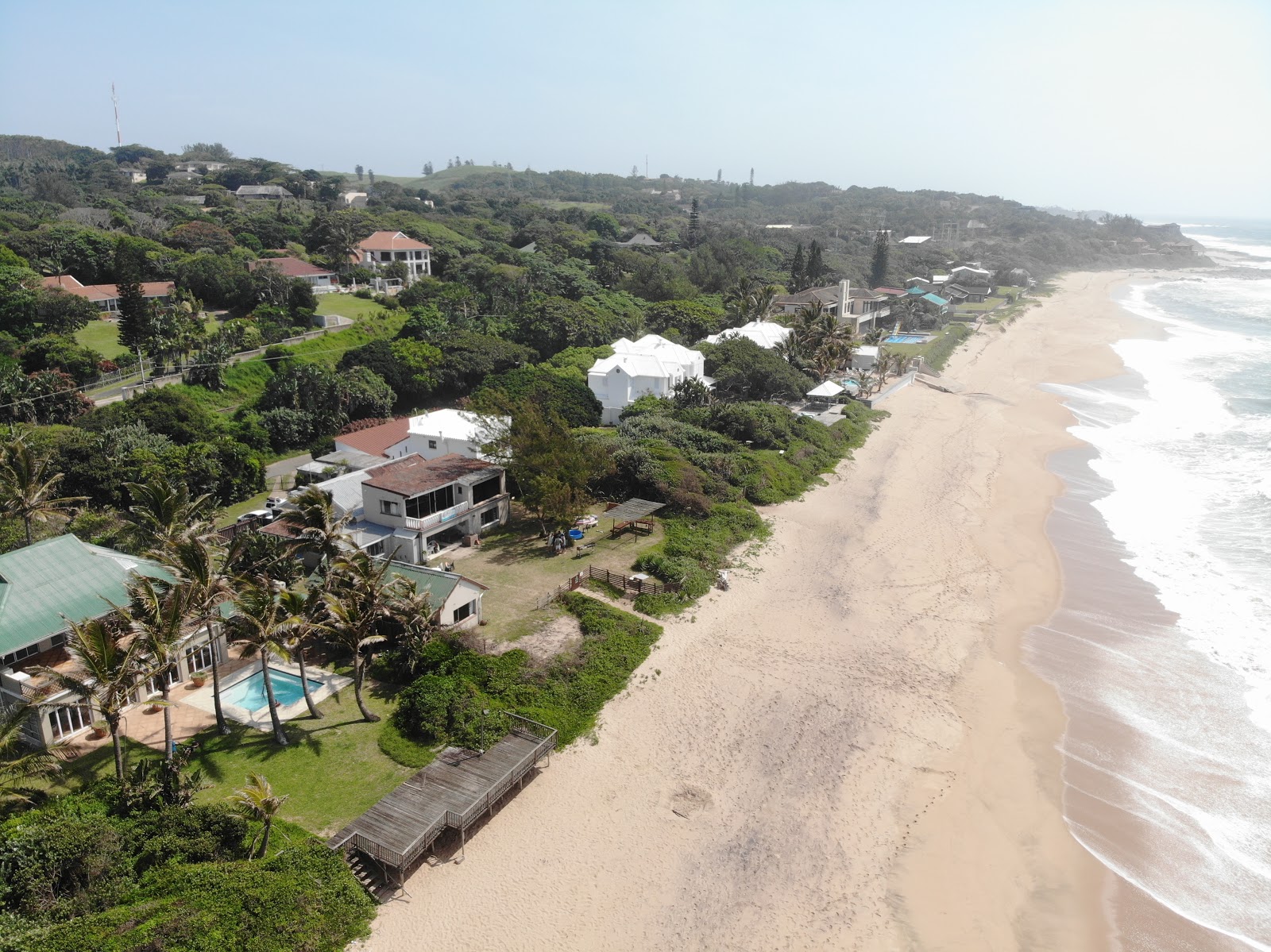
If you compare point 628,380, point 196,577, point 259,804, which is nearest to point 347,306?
point 628,380

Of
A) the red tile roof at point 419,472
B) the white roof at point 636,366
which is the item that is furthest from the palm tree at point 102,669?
the white roof at point 636,366

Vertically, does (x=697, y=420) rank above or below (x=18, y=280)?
below

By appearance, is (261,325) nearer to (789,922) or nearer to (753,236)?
(789,922)

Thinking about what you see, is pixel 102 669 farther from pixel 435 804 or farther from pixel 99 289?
pixel 99 289

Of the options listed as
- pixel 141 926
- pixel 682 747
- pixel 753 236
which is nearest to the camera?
pixel 141 926

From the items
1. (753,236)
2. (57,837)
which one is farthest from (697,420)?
(753,236)

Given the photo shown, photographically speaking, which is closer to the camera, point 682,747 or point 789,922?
point 789,922

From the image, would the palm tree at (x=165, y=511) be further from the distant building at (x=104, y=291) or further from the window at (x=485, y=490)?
the distant building at (x=104, y=291)
